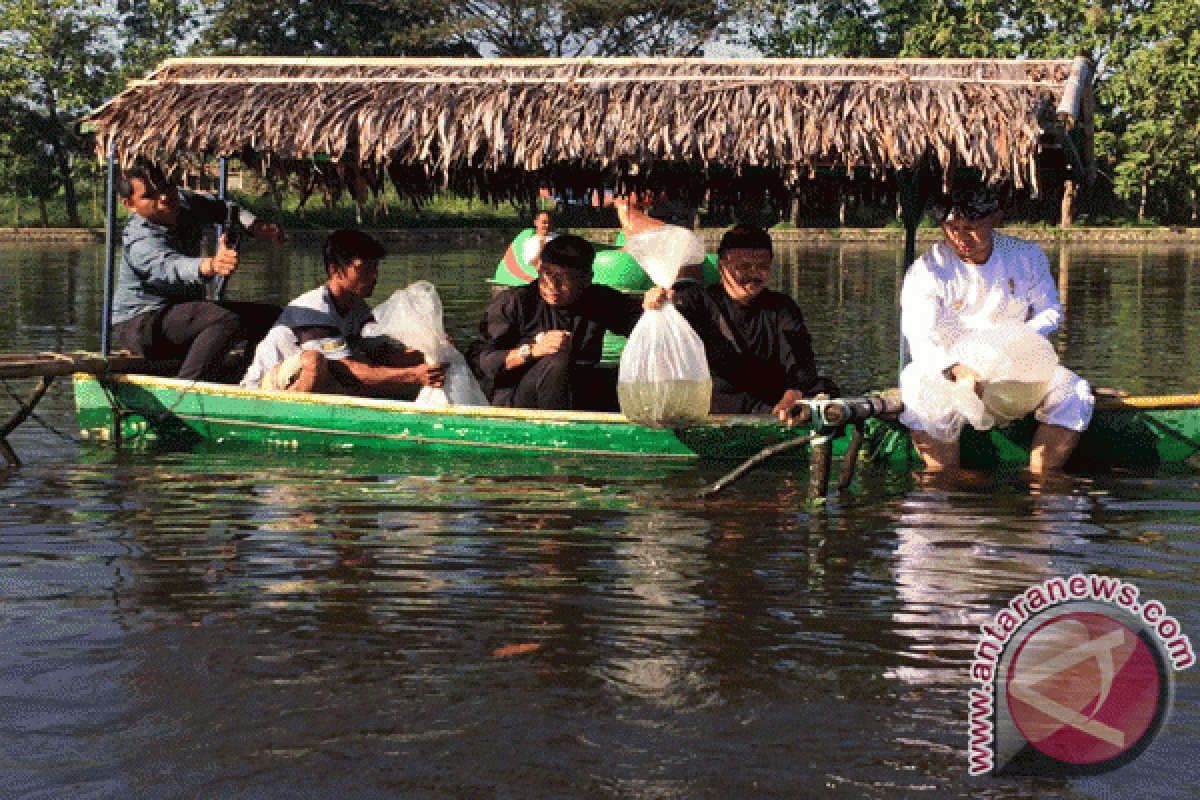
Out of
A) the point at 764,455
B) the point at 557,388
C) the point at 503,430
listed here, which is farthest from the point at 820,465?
the point at 503,430

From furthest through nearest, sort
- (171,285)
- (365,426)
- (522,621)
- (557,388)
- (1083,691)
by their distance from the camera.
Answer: (171,285) → (365,426) → (557,388) → (522,621) → (1083,691)

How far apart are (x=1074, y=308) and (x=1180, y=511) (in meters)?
11.3

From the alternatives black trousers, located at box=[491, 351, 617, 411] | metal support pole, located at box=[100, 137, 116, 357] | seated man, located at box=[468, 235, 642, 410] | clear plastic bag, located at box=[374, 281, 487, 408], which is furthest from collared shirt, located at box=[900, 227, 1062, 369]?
metal support pole, located at box=[100, 137, 116, 357]

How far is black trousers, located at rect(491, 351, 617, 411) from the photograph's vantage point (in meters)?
7.48

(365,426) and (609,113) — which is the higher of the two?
(609,113)

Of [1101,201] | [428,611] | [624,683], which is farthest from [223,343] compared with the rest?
[1101,201]

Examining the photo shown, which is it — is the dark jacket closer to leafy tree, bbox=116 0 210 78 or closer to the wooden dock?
the wooden dock

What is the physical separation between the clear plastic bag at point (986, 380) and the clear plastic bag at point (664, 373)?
2.81ft

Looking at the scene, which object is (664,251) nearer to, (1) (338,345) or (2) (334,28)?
(1) (338,345)

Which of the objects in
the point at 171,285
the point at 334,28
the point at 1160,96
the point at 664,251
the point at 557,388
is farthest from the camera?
the point at 334,28

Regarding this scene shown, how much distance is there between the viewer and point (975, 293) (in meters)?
6.92

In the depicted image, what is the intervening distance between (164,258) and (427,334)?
1.42 metres

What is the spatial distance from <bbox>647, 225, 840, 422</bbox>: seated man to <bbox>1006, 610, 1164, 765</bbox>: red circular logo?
2636mm

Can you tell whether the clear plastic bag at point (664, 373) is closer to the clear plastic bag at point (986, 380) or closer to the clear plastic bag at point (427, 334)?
the clear plastic bag at point (986, 380)
